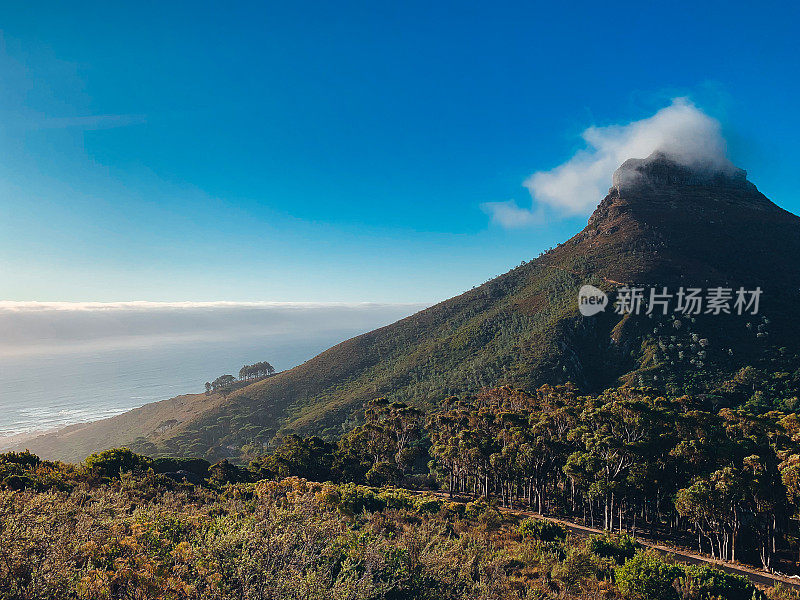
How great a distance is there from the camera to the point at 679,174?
15275 centimetres

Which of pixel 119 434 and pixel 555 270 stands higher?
pixel 555 270

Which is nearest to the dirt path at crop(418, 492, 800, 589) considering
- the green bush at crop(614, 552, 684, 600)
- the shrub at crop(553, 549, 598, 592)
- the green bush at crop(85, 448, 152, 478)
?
the green bush at crop(614, 552, 684, 600)

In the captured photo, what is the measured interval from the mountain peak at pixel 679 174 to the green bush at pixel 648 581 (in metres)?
169

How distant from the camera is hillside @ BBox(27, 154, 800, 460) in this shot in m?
79.6

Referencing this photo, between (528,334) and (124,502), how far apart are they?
90.0 meters

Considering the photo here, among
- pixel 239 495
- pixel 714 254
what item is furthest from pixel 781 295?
pixel 239 495

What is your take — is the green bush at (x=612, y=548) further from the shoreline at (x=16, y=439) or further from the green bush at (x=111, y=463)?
the shoreline at (x=16, y=439)

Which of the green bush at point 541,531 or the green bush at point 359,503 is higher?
the green bush at point 359,503

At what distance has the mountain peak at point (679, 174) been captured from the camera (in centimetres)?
14875

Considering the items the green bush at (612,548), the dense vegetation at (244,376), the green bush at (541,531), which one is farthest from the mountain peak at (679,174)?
the dense vegetation at (244,376)

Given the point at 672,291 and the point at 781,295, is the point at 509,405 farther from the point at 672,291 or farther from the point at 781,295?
the point at 781,295

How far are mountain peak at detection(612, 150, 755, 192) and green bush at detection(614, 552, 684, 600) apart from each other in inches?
6645

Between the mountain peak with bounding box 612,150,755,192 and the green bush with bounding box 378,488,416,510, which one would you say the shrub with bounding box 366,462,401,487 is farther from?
the mountain peak with bounding box 612,150,755,192

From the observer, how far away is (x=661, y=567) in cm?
1423
